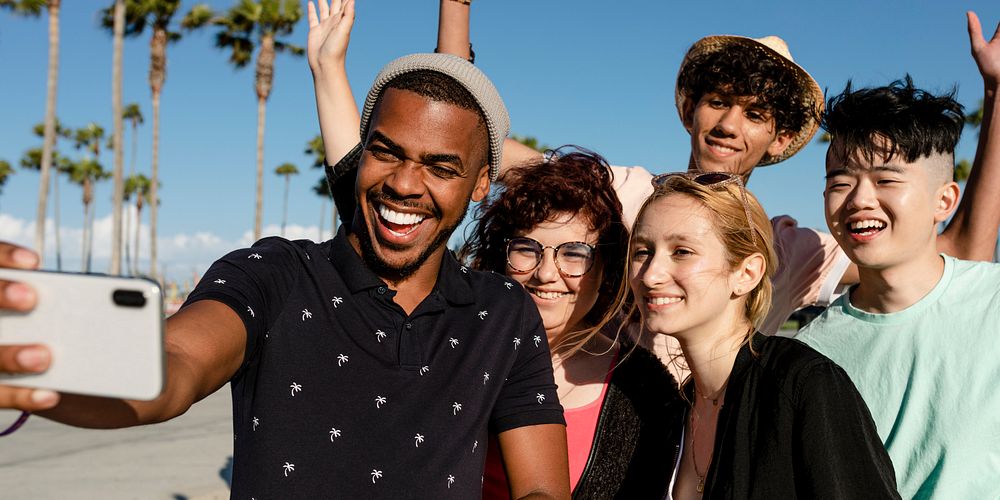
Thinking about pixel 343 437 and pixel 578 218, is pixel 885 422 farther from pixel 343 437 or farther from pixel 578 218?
pixel 343 437

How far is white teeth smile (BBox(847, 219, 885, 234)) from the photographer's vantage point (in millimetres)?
2710

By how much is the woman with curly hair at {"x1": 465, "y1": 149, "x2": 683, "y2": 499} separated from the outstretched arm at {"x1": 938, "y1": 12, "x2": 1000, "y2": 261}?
1298 mm

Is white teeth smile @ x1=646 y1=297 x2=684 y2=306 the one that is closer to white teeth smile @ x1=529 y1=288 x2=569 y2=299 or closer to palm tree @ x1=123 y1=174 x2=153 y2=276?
white teeth smile @ x1=529 y1=288 x2=569 y2=299

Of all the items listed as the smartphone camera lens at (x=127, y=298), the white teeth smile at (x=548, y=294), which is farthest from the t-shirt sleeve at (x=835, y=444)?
the smartphone camera lens at (x=127, y=298)

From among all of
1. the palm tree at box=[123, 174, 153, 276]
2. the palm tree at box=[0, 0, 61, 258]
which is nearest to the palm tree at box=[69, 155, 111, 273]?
the palm tree at box=[123, 174, 153, 276]

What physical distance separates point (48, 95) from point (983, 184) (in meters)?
25.7

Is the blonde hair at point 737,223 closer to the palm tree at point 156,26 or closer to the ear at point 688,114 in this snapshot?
the ear at point 688,114

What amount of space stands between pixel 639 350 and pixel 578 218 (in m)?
0.63

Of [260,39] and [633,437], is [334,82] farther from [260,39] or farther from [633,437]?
[260,39]

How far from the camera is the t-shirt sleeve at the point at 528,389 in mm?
2348

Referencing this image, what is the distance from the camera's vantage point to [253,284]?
6.76 feet

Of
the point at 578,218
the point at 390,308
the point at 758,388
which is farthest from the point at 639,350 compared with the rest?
the point at 390,308

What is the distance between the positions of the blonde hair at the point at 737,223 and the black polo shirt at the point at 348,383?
0.93 meters

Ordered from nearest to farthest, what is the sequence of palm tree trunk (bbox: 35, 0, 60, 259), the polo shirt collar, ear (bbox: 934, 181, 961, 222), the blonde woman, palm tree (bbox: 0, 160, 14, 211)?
the blonde woman, the polo shirt collar, ear (bbox: 934, 181, 961, 222), palm tree trunk (bbox: 35, 0, 60, 259), palm tree (bbox: 0, 160, 14, 211)
